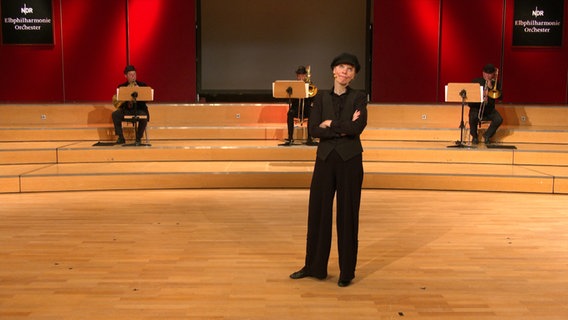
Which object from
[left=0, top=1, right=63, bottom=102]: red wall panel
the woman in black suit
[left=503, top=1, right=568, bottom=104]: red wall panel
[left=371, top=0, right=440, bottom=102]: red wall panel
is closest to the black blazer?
the woman in black suit

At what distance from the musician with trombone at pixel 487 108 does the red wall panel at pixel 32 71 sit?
6.82 meters

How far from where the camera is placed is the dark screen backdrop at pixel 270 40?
10875mm

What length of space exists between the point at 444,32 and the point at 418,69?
0.77 m

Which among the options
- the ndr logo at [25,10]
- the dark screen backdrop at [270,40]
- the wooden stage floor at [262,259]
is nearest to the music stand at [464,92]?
the wooden stage floor at [262,259]

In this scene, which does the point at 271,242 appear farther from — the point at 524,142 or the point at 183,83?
the point at 183,83

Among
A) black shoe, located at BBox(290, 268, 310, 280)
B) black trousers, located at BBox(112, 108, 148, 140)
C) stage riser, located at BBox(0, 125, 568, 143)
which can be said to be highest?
black trousers, located at BBox(112, 108, 148, 140)

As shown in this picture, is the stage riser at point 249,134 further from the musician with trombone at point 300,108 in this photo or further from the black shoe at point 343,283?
the black shoe at point 343,283

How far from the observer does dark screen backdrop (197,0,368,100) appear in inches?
428

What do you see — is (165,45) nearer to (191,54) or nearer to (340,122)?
(191,54)

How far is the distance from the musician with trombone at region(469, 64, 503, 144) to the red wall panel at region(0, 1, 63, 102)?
6.82 metres

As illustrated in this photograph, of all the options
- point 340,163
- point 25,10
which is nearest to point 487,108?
point 340,163

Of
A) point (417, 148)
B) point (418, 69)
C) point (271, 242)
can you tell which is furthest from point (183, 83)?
point (271, 242)

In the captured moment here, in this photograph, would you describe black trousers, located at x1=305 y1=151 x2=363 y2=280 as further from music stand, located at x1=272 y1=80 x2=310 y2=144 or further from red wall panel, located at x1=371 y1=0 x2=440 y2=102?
red wall panel, located at x1=371 y1=0 x2=440 y2=102

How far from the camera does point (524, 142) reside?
26.2ft
